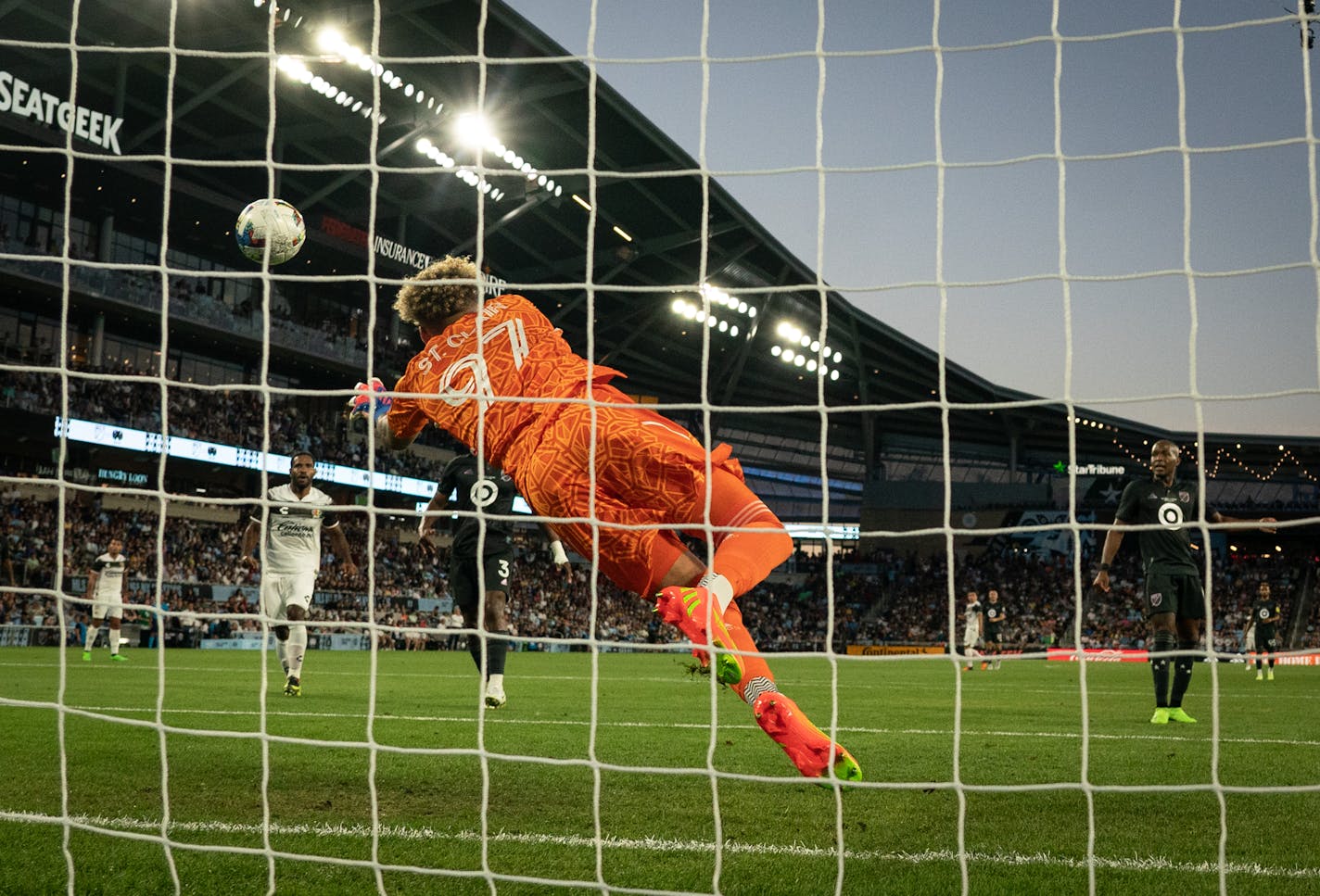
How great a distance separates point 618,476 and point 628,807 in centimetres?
114

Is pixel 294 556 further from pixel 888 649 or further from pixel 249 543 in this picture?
pixel 888 649

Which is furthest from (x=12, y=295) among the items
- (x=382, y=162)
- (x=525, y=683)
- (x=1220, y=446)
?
(x=1220, y=446)

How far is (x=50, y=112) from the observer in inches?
992

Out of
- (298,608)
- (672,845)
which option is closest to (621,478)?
(672,845)

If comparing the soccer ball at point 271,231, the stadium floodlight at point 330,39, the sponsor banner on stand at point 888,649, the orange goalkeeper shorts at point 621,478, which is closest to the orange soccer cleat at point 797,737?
the orange goalkeeper shorts at point 621,478

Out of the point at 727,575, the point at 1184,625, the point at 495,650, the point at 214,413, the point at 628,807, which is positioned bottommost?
the point at 628,807

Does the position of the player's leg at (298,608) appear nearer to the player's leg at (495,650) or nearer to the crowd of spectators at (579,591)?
the player's leg at (495,650)

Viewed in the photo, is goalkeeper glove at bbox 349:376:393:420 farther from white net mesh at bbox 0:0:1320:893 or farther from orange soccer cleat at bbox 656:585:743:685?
orange soccer cleat at bbox 656:585:743:685

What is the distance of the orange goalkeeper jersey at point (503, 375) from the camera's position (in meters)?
4.19

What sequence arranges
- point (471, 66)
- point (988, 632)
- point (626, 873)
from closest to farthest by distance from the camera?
point (626, 873) < point (988, 632) < point (471, 66)

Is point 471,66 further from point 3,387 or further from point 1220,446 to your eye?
point 1220,446

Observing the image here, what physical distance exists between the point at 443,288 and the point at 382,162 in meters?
26.5

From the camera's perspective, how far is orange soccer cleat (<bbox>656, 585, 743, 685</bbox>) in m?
3.53

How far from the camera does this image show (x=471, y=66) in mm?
24562
